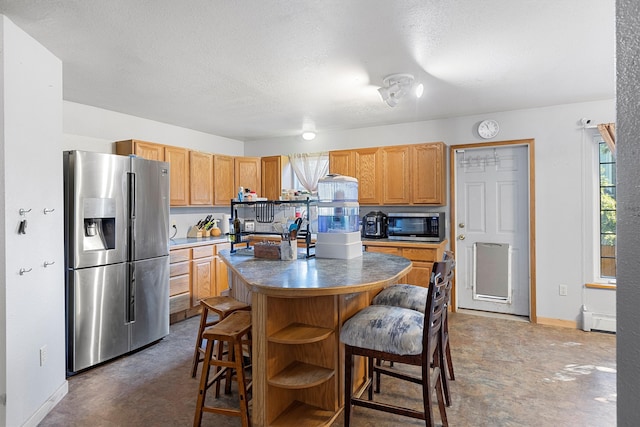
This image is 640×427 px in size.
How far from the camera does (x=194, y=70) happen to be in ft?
9.49

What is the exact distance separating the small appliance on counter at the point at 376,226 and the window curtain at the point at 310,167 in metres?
1.04

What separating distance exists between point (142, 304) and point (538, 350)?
3.75m

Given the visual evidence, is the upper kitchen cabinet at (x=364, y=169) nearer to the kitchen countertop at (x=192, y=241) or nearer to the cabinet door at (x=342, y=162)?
the cabinet door at (x=342, y=162)

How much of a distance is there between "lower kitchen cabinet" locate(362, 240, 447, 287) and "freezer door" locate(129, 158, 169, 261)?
99.2 inches

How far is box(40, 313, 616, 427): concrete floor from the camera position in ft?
7.14

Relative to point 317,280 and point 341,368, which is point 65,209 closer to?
point 317,280

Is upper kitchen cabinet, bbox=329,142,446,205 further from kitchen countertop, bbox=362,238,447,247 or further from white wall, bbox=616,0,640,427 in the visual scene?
white wall, bbox=616,0,640,427

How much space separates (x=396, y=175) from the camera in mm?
4555

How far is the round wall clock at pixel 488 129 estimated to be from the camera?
4.22 metres

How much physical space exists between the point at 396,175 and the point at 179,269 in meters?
2.95

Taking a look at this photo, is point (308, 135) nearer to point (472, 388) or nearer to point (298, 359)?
point (298, 359)

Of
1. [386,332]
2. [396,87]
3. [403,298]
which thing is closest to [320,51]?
[396,87]

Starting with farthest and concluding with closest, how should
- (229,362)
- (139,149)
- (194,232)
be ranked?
(194,232) < (139,149) < (229,362)

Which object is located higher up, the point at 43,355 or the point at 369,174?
the point at 369,174
